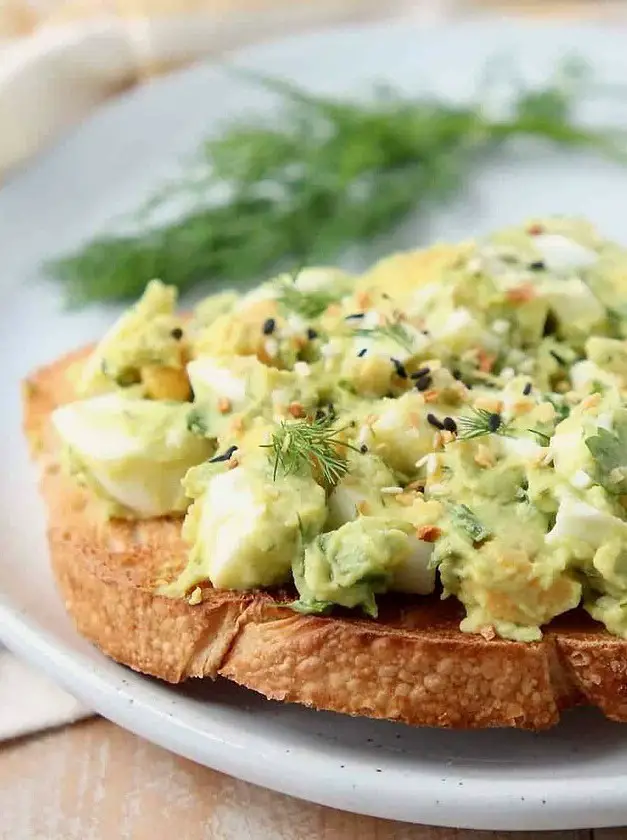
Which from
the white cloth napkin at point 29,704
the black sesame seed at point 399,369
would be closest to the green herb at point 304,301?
the black sesame seed at point 399,369

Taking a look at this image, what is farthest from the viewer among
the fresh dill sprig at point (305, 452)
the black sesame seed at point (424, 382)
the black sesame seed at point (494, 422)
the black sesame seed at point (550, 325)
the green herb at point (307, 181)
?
the green herb at point (307, 181)

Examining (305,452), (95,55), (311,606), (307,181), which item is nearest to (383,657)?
(311,606)

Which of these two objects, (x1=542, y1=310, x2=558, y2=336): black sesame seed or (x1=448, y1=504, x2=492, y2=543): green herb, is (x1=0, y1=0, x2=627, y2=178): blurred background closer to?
(x1=542, y1=310, x2=558, y2=336): black sesame seed

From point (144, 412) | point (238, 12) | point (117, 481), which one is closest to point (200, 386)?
point (144, 412)

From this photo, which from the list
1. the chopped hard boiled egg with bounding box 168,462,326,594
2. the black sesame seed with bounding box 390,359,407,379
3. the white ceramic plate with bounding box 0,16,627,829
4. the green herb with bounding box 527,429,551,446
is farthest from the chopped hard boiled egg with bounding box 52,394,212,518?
the green herb with bounding box 527,429,551,446

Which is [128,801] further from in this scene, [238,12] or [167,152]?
[238,12]

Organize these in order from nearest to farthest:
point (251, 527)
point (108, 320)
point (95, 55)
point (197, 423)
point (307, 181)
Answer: point (251, 527) < point (197, 423) < point (108, 320) < point (307, 181) < point (95, 55)

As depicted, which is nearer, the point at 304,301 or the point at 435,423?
the point at 435,423

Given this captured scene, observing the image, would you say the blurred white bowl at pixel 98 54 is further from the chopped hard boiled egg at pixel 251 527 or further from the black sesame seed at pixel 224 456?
the chopped hard boiled egg at pixel 251 527

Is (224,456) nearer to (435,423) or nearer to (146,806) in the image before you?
(435,423)

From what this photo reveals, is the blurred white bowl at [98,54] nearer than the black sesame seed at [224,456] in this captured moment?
No
